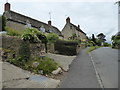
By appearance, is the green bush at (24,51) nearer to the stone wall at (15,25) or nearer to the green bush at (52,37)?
the green bush at (52,37)

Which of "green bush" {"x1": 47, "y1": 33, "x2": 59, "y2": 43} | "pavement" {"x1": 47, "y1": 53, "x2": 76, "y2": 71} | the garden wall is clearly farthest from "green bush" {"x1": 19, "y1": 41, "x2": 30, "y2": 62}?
the garden wall

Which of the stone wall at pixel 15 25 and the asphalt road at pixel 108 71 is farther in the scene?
the stone wall at pixel 15 25

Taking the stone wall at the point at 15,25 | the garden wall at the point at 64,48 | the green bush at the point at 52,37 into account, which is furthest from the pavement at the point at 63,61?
the stone wall at the point at 15,25

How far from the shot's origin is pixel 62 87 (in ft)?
18.3

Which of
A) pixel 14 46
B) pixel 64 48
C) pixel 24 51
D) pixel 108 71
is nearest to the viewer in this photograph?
pixel 108 71

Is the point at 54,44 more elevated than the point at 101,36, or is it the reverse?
the point at 101,36

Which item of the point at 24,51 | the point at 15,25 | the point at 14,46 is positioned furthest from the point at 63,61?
the point at 15,25

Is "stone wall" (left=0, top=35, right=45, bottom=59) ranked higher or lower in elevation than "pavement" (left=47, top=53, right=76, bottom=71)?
Result: higher

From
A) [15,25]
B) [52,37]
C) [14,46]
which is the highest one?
[15,25]

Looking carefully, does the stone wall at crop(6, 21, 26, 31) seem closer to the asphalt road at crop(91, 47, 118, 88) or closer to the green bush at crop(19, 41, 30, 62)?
the green bush at crop(19, 41, 30, 62)

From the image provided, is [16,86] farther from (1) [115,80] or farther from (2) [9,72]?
(1) [115,80]

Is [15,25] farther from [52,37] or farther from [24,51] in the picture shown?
[24,51]

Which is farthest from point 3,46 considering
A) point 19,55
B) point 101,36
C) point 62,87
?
point 101,36

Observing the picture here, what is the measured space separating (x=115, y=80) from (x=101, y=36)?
276ft
